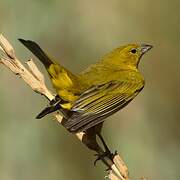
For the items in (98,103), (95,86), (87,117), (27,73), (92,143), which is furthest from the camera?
(95,86)

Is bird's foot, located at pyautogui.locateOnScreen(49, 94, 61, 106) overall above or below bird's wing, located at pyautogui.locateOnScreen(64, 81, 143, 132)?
above

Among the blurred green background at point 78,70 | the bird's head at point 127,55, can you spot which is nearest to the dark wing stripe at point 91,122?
the bird's head at point 127,55

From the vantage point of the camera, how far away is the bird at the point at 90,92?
12.2 feet

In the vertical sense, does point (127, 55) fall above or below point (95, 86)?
below

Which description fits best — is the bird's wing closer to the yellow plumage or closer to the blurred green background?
the yellow plumage

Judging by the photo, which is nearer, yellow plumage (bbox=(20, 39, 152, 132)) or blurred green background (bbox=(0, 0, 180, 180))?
yellow plumage (bbox=(20, 39, 152, 132))

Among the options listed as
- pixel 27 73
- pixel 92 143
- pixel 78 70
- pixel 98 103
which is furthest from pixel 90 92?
pixel 78 70

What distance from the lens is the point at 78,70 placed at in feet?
20.7

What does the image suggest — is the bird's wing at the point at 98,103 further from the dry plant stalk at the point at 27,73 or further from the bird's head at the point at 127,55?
the bird's head at the point at 127,55

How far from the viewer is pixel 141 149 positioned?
6301 mm

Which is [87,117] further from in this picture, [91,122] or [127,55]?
[127,55]

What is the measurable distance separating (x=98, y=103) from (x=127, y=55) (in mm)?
1029

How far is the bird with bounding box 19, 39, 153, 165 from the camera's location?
373 cm

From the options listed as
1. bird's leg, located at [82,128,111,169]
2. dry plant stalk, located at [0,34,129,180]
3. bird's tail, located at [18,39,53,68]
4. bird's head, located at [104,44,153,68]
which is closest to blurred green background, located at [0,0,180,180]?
bird's head, located at [104,44,153,68]
